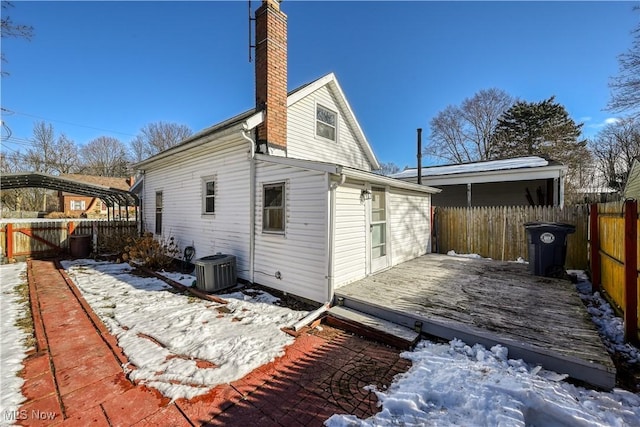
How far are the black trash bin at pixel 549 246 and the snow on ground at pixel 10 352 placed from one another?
915 centimetres

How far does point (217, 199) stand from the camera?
755 centimetres

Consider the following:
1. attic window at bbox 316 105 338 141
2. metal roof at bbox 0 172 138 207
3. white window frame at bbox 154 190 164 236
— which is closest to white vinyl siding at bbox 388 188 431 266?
attic window at bbox 316 105 338 141

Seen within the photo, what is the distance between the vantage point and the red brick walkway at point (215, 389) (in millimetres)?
2398

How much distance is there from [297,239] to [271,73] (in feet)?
14.5

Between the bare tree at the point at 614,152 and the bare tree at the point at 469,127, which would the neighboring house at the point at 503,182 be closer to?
the bare tree at the point at 469,127

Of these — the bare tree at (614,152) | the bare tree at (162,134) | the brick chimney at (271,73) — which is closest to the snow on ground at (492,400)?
the brick chimney at (271,73)

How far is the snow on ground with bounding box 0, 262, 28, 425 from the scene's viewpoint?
2568mm

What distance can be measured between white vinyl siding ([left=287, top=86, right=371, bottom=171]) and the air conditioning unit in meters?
3.43

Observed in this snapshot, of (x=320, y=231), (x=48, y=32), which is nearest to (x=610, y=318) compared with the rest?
(x=320, y=231)

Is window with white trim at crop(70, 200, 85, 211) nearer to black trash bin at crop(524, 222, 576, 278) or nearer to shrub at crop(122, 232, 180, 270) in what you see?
shrub at crop(122, 232, 180, 270)

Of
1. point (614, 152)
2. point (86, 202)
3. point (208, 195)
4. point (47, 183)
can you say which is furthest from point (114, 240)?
point (614, 152)

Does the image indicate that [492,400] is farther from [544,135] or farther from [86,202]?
[86,202]

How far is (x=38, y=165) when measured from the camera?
3397cm

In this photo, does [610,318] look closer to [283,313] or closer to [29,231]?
[283,313]
